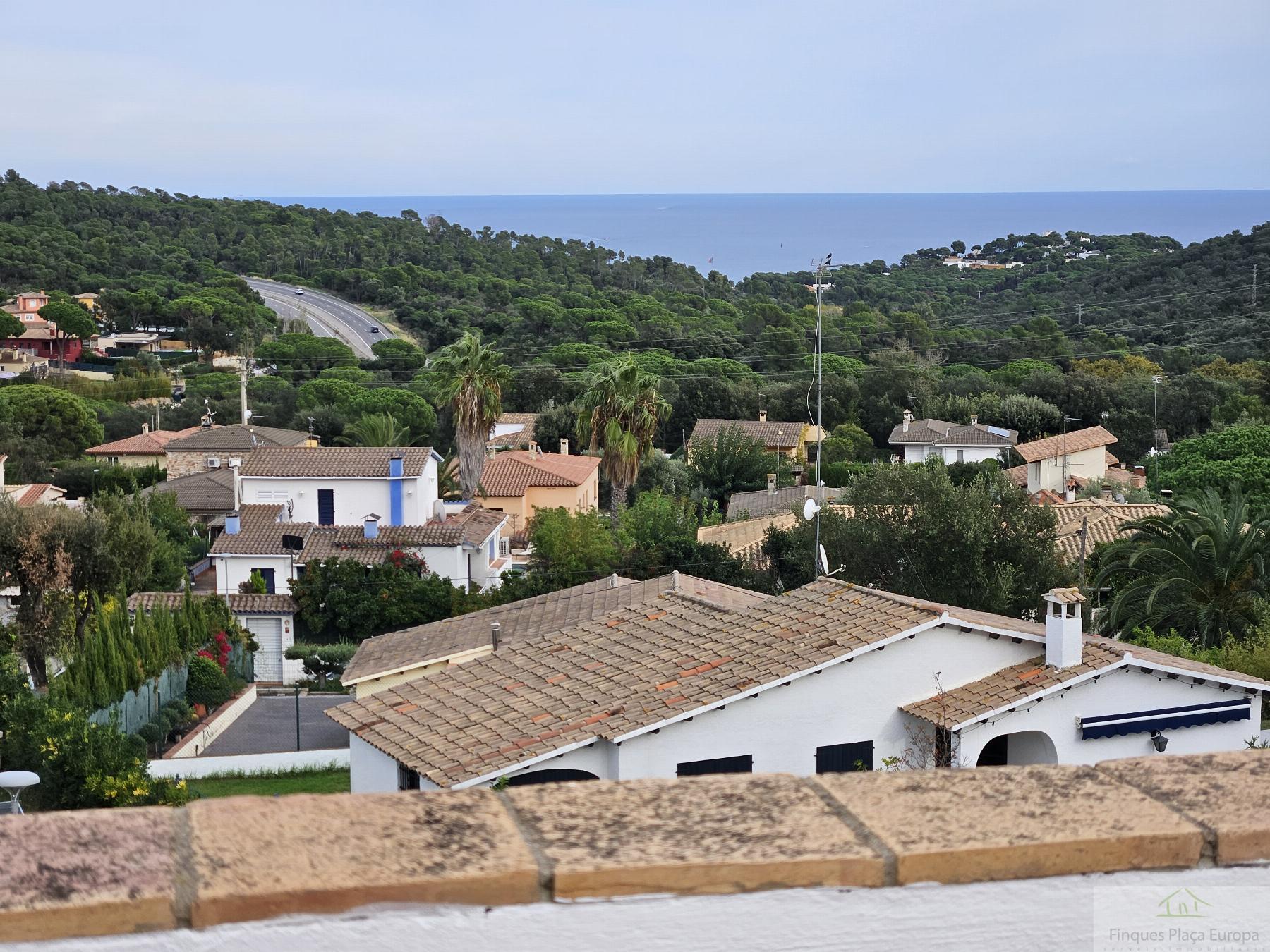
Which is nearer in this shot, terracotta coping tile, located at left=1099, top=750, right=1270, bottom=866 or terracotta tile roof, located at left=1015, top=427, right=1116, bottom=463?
terracotta coping tile, located at left=1099, top=750, right=1270, bottom=866

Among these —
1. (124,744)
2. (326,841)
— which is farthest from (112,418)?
(326,841)

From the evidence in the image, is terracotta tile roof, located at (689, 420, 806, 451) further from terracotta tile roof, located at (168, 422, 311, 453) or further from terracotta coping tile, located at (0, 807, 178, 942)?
terracotta coping tile, located at (0, 807, 178, 942)

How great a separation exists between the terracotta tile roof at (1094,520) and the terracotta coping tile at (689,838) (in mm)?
26874

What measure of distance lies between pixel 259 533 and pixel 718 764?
22.9 meters

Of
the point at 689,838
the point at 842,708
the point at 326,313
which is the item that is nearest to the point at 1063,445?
the point at 842,708

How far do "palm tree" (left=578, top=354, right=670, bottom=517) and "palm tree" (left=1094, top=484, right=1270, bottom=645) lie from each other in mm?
19160

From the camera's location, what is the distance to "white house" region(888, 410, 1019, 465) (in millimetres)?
54469

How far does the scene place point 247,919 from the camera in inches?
82.6

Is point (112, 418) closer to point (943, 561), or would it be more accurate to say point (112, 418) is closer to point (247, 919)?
point (943, 561)

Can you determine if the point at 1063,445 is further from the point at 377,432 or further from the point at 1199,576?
the point at 1199,576

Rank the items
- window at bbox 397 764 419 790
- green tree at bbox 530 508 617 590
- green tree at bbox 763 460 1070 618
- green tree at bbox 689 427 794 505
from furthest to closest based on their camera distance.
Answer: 1. green tree at bbox 689 427 794 505
2. green tree at bbox 530 508 617 590
3. green tree at bbox 763 460 1070 618
4. window at bbox 397 764 419 790

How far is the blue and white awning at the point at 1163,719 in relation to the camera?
44.2 ft

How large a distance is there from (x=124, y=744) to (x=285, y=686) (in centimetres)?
1233

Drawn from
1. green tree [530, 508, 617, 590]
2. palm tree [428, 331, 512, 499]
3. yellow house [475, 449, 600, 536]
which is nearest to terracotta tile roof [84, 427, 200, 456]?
yellow house [475, 449, 600, 536]
